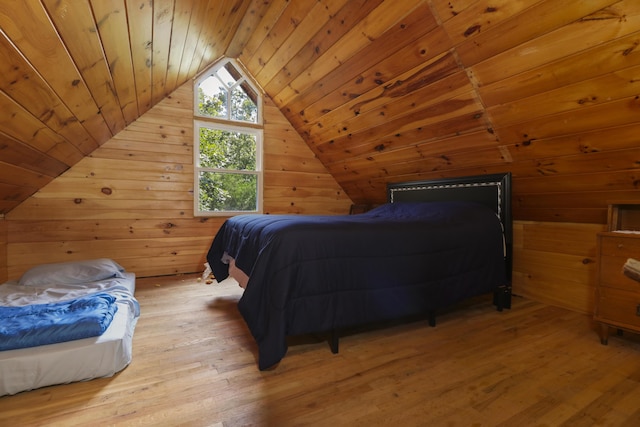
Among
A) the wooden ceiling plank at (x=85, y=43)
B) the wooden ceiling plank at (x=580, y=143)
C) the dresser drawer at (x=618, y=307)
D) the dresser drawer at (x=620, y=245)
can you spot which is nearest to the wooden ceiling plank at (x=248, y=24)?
the wooden ceiling plank at (x=85, y=43)

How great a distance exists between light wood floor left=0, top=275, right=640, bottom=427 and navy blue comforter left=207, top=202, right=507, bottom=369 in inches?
7.8

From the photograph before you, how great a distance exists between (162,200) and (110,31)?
228cm

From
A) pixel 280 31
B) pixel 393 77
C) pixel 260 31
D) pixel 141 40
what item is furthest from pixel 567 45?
pixel 260 31

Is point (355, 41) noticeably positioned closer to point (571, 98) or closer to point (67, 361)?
point (571, 98)

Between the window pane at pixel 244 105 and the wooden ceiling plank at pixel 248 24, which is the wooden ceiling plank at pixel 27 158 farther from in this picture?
the wooden ceiling plank at pixel 248 24

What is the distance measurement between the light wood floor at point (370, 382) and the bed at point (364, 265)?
183 millimetres

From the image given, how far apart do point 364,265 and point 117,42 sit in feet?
6.11

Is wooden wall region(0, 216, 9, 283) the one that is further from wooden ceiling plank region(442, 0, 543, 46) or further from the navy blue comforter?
wooden ceiling plank region(442, 0, 543, 46)

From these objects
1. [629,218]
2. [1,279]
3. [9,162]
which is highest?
[9,162]

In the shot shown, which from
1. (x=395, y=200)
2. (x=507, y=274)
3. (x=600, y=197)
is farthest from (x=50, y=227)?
(x=600, y=197)

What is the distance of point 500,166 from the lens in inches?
105

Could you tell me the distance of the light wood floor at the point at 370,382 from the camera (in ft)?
4.17

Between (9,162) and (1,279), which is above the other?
(9,162)

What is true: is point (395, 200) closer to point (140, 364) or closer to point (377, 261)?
point (377, 261)
